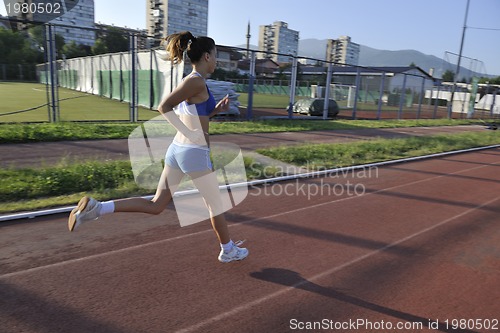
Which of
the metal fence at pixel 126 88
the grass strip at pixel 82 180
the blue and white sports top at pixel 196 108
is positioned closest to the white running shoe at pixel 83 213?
the blue and white sports top at pixel 196 108

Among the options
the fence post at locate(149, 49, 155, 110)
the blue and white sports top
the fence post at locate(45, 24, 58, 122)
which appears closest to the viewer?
the blue and white sports top

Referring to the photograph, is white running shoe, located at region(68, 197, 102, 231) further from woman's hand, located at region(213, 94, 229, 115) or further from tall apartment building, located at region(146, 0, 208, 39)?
tall apartment building, located at region(146, 0, 208, 39)

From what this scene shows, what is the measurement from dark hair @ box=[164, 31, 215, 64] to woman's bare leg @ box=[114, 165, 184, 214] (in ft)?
3.49

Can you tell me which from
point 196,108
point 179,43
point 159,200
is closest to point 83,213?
point 159,200

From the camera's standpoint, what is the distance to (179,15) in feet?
375

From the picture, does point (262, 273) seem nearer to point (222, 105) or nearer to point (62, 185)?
point (222, 105)

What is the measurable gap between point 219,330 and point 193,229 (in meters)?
2.02

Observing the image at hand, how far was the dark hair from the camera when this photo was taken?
10.8 ft

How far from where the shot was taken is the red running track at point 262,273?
293 cm

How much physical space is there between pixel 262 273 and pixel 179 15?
122m

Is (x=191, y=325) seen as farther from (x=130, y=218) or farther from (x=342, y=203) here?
(x=342, y=203)

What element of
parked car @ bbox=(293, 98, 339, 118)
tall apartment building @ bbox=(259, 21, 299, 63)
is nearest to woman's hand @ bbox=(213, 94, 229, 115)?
parked car @ bbox=(293, 98, 339, 118)

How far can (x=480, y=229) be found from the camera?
540 centimetres

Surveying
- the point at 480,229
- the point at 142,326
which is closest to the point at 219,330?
the point at 142,326
